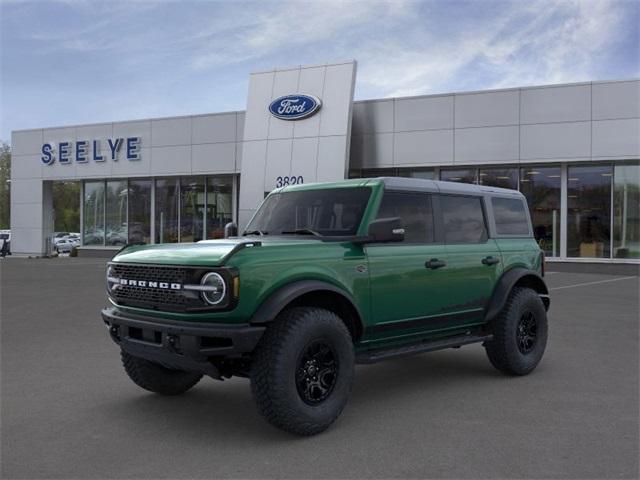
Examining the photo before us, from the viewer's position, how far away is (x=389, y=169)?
23.6m

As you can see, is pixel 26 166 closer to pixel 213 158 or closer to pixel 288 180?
pixel 213 158

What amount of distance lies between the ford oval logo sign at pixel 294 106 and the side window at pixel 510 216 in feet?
52.1

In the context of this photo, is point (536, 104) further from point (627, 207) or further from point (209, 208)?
point (209, 208)

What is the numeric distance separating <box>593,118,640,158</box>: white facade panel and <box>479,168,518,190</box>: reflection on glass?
284 cm

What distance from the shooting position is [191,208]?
2758 centimetres

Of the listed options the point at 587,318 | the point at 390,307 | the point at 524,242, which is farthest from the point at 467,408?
the point at 587,318

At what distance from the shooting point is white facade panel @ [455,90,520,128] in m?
21.0

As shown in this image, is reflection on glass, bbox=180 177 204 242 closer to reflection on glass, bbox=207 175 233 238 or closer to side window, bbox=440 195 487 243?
reflection on glass, bbox=207 175 233 238

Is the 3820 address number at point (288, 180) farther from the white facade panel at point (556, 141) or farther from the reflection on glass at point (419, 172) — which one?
the white facade panel at point (556, 141)

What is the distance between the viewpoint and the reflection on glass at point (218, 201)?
26.7m

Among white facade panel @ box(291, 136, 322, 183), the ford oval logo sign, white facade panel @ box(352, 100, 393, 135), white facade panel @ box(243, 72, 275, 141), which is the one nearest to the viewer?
white facade panel @ box(291, 136, 322, 183)

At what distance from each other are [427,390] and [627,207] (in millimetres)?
17683

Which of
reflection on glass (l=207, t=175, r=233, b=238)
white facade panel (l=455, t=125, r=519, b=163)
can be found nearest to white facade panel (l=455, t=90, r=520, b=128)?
white facade panel (l=455, t=125, r=519, b=163)

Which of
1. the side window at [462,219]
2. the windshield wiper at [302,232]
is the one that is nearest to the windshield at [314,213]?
the windshield wiper at [302,232]
